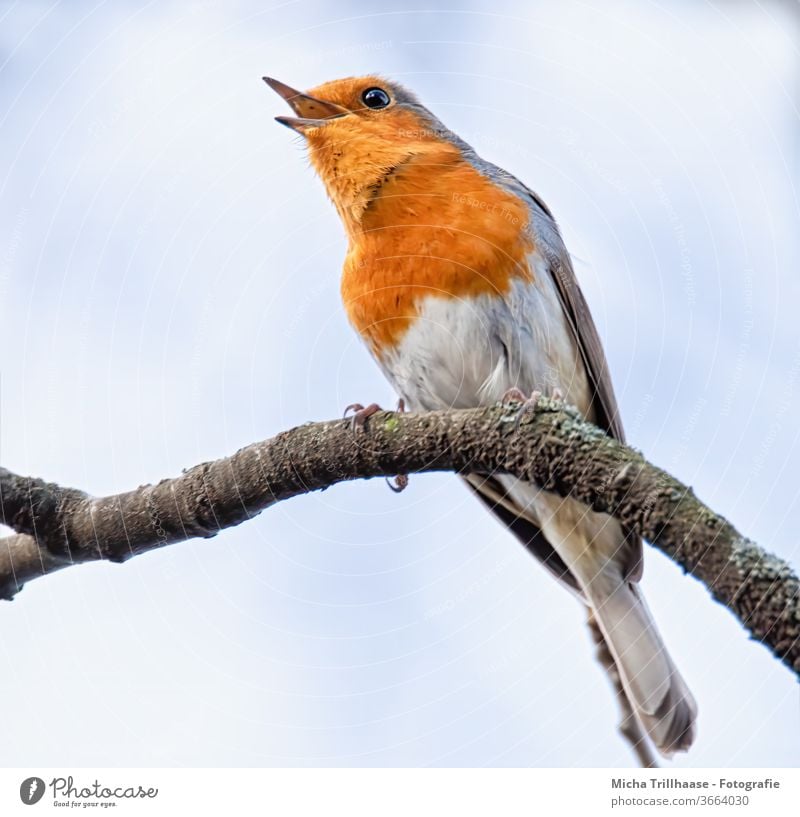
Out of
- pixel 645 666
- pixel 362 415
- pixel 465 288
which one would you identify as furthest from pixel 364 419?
pixel 645 666

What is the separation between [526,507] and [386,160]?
0.50m

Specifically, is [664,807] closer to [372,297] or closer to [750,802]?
[750,802]

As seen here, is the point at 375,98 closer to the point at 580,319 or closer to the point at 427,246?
the point at 427,246

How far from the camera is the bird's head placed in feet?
3.77

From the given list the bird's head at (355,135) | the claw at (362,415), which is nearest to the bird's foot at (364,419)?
the claw at (362,415)

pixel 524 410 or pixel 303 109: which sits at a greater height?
pixel 303 109

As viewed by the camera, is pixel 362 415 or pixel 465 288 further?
pixel 465 288

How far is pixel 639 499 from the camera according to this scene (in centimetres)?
83

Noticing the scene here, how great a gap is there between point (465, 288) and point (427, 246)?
71mm

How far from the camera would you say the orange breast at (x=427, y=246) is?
113cm

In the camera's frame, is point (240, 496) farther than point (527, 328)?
No

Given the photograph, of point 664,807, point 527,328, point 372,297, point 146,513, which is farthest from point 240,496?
point 664,807

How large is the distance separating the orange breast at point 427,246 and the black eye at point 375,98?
88 mm

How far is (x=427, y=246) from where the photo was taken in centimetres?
113
